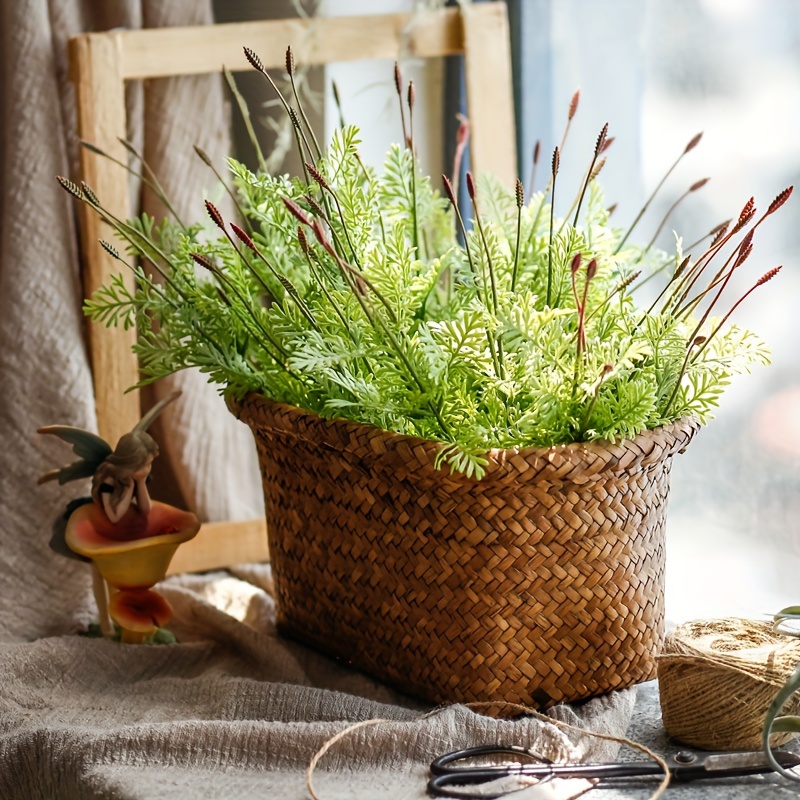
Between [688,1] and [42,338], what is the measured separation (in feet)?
2.23

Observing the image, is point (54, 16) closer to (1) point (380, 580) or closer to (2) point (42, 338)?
(2) point (42, 338)

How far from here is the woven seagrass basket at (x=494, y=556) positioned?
696 millimetres

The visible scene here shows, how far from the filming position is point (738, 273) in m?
0.98

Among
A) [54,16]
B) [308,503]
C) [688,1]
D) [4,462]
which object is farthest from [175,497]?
[688,1]

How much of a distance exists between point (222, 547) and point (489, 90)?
537mm

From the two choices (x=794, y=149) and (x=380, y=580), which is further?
(x=794, y=149)

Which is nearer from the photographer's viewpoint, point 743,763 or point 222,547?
point 743,763

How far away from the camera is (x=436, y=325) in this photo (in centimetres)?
68

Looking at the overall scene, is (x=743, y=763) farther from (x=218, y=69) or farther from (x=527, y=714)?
(x=218, y=69)

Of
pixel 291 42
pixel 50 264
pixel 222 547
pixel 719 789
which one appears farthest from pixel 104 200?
pixel 719 789

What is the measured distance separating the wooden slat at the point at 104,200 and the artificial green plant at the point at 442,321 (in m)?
0.18

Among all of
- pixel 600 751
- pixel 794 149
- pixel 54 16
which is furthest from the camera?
pixel 54 16

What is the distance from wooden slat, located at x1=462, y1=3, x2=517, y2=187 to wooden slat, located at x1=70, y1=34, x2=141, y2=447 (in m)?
0.34

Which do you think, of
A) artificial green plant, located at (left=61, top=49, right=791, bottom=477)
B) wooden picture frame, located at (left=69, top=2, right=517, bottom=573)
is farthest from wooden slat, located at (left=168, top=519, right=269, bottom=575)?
artificial green plant, located at (left=61, top=49, right=791, bottom=477)
